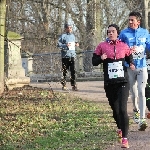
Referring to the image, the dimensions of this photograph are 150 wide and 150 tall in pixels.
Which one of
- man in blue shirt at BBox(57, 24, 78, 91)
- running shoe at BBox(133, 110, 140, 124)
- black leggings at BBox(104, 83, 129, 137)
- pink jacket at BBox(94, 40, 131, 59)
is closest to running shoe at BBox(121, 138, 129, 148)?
black leggings at BBox(104, 83, 129, 137)

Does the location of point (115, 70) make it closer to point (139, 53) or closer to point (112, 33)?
point (112, 33)

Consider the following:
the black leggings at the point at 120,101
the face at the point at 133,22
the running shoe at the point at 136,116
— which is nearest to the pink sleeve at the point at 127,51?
the black leggings at the point at 120,101

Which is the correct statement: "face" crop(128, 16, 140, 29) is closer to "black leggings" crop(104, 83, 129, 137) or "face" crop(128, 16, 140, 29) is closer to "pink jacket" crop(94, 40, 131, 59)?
"pink jacket" crop(94, 40, 131, 59)

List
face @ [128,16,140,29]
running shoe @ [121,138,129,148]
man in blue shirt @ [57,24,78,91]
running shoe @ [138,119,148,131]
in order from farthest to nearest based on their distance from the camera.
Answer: man in blue shirt @ [57,24,78,91]
face @ [128,16,140,29]
running shoe @ [138,119,148,131]
running shoe @ [121,138,129,148]

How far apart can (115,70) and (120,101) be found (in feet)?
1.35

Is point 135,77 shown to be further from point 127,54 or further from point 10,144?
point 10,144

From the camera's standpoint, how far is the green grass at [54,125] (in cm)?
686

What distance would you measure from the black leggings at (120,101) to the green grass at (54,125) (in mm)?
306

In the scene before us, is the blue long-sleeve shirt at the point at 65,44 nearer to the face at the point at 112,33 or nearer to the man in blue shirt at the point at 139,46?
the man in blue shirt at the point at 139,46

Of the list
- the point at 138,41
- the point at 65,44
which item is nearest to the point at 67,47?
the point at 65,44

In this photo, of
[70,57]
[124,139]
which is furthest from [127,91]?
[70,57]

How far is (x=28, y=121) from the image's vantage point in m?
8.52

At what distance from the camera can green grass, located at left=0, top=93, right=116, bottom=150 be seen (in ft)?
Answer: 22.5

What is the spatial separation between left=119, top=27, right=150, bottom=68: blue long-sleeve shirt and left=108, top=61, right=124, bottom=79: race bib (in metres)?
1.18
